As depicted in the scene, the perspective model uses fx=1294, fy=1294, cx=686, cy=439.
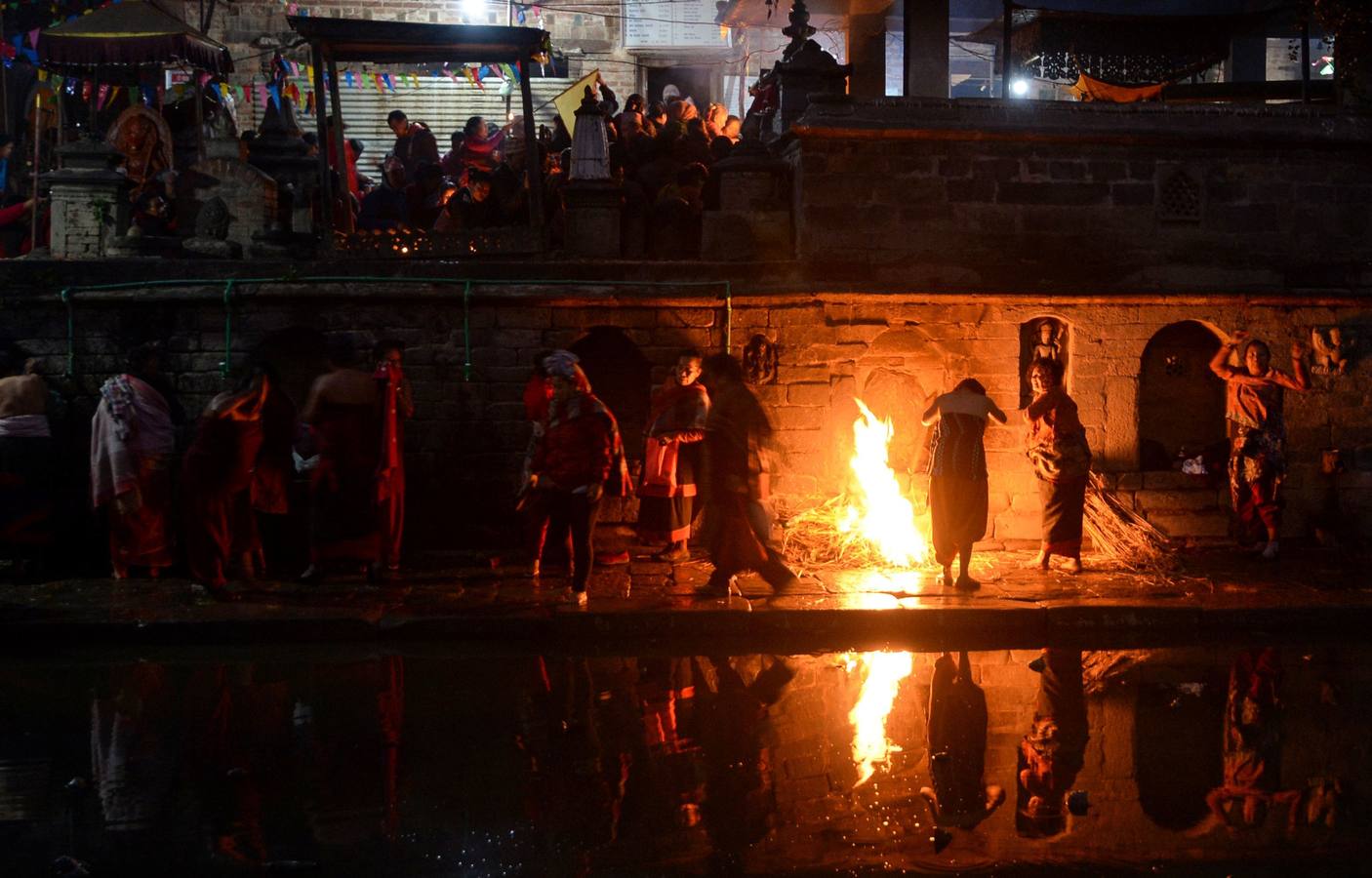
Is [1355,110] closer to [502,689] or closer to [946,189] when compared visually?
[946,189]

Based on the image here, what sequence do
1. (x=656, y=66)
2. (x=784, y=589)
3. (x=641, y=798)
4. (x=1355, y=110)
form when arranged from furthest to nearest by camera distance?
1. (x=656, y=66)
2. (x=1355, y=110)
3. (x=784, y=589)
4. (x=641, y=798)

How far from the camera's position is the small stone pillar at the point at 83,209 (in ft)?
41.5

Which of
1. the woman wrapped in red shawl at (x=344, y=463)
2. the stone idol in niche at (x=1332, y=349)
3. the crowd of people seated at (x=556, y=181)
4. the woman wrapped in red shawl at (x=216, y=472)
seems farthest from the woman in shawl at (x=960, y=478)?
the woman wrapped in red shawl at (x=216, y=472)

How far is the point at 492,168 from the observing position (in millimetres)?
13633

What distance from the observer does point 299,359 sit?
493 inches

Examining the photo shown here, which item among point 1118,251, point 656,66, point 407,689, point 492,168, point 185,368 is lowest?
point 407,689

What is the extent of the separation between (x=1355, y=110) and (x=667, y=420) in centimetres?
775

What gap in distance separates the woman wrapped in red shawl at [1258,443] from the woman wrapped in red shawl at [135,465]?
30.2 feet

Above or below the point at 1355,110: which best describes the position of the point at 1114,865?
below

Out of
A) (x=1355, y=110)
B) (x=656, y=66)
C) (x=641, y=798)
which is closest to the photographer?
(x=641, y=798)

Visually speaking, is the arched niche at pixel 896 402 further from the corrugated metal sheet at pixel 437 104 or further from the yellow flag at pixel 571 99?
the corrugated metal sheet at pixel 437 104

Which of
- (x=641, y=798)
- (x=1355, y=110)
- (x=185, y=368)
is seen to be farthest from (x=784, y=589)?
(x=1355, y=110)

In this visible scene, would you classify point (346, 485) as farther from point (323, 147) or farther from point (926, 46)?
point (926, 46)

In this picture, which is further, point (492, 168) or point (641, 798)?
point (492, 168)
